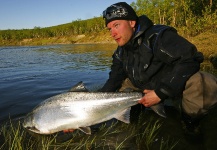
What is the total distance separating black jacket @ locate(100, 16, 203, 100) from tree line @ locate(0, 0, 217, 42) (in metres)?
20.2

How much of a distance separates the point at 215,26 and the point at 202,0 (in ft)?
52.9

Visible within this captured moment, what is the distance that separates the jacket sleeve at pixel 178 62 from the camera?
11.9ft

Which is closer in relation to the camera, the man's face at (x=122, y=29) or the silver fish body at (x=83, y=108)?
the silver fish body at (x=83, y=108)

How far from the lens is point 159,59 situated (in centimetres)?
408

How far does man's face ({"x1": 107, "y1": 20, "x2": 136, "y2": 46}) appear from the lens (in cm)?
411

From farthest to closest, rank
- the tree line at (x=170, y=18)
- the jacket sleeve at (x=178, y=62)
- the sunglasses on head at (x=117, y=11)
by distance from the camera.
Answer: the tree line at (x=170, y=18) < the sunglasses on head at (x=117, y=11) < the jacket sleeve at (x=178, y=62)

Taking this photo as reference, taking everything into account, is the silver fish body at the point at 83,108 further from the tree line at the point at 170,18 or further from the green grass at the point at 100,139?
the tree line at the point at 170,18

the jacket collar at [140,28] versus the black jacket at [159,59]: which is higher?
the jacket collar at [140,28]

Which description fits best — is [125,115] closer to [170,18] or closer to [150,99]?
[150,99]

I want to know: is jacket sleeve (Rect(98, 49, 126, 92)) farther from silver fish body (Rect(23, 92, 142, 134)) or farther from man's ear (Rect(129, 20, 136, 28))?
silver fish body (Rect(23, 92, 142, 134))

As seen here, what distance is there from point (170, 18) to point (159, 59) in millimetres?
40589

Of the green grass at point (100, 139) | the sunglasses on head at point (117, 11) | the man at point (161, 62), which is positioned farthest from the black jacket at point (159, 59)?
the green grass at point (100, 139)

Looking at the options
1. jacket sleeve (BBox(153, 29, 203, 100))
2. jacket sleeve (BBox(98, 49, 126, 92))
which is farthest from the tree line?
jacket sleeve (BBox(153, 29, 203, 100))

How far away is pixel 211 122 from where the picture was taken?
4.57 m
